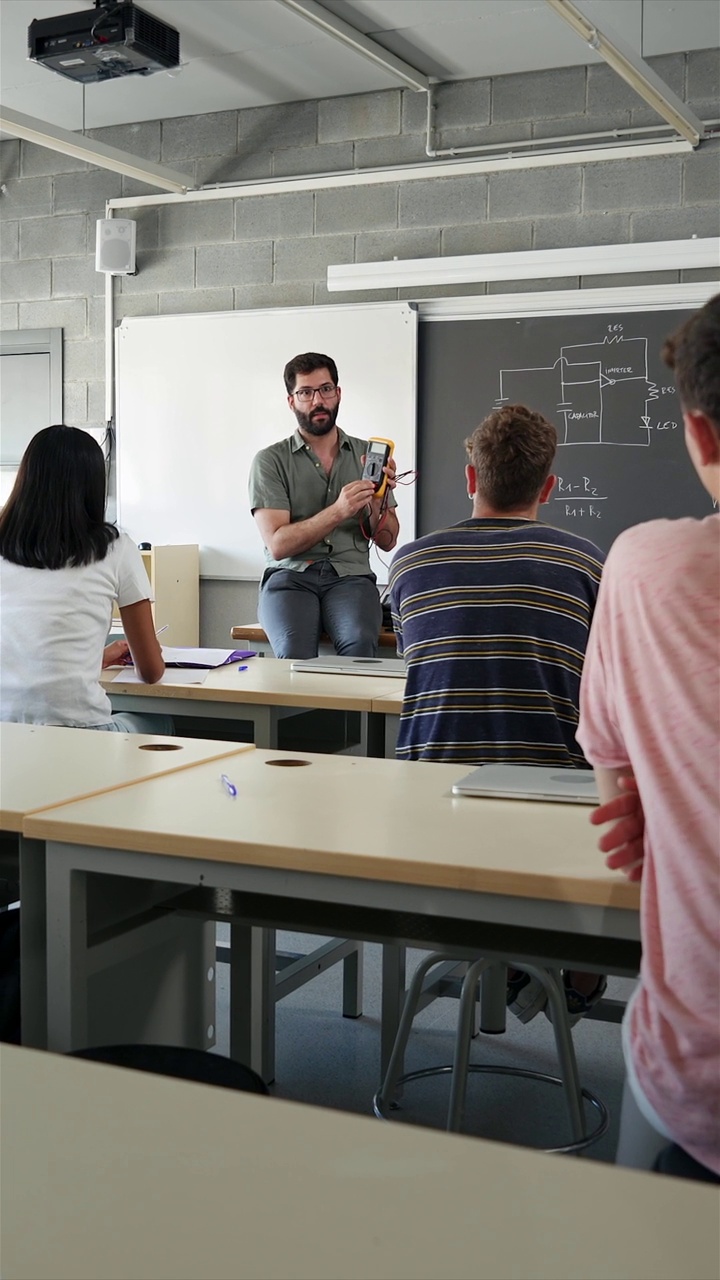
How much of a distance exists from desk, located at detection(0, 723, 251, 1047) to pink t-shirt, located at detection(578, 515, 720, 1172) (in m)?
0.83

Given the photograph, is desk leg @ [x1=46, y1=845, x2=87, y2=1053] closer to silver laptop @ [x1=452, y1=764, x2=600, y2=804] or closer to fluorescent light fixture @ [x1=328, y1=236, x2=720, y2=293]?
silver laptop @ [x1=452, y1=764, x2=600, y2=804]

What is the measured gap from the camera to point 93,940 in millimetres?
1654

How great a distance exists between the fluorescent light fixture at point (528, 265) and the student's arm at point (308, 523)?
1.84 m

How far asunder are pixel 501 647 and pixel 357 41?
3588 millimetres

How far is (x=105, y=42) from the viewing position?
4430 mm

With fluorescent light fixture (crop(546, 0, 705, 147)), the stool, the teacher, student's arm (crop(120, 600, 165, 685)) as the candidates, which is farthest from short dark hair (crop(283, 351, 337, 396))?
the stool

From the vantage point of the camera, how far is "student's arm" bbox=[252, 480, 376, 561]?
410 cm

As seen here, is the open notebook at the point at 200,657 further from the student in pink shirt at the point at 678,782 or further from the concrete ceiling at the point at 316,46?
the concrete ceiling at the point at 316,46

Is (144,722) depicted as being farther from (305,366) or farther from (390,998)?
(305,366)

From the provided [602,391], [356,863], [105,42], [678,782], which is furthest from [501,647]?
[602,391]

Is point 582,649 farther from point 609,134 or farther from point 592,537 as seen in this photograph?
point 609,134

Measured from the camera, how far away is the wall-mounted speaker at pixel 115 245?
6281 mm

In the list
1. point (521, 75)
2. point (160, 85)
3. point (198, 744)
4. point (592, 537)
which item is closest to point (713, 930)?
point (198, 744)

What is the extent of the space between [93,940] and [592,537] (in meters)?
4.28
